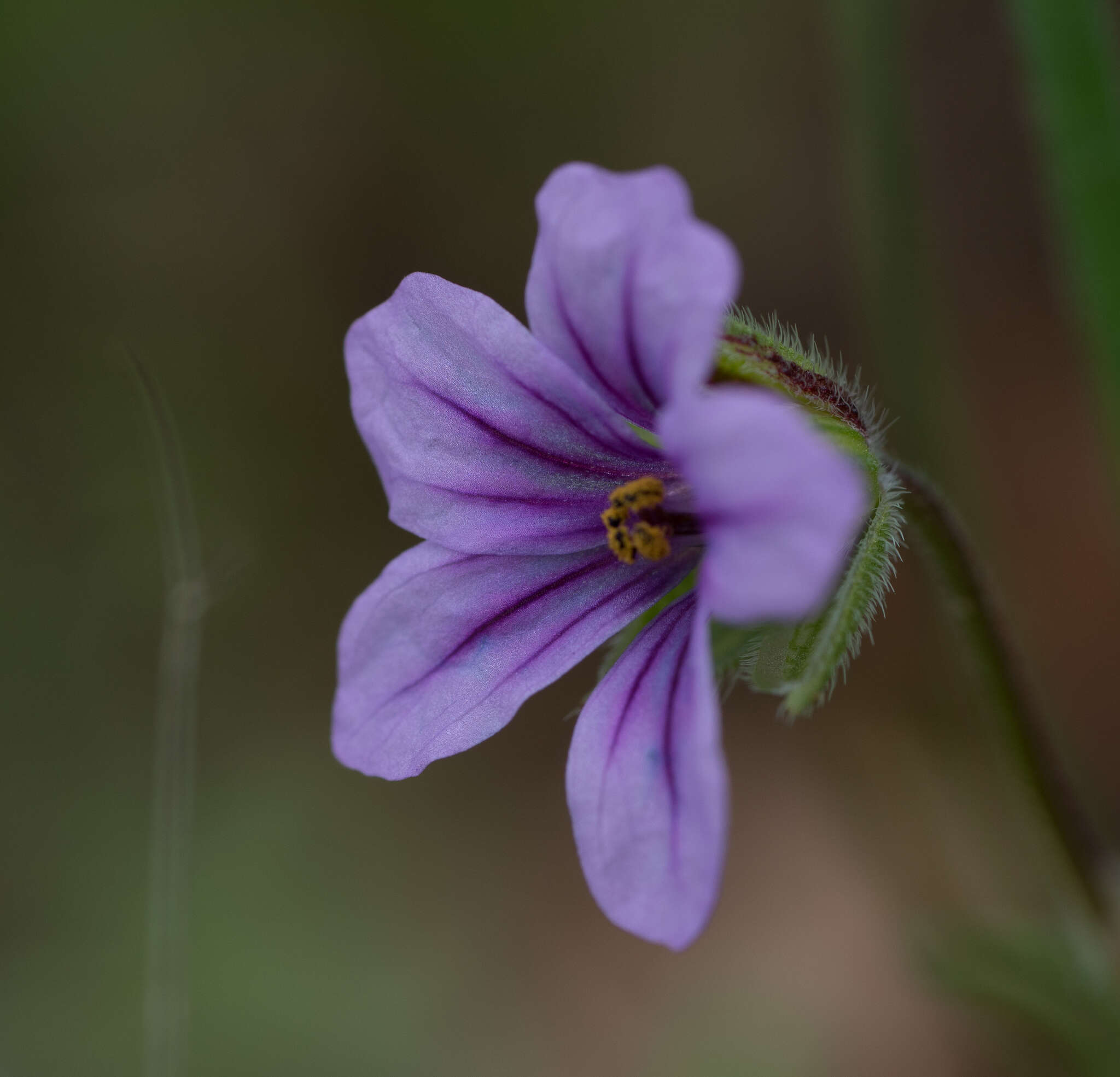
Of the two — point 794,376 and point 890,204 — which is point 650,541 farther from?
point 890,204

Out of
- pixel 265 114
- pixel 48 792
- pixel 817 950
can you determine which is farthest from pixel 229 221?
pixel 817 950

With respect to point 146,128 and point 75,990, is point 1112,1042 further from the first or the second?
point 146,128

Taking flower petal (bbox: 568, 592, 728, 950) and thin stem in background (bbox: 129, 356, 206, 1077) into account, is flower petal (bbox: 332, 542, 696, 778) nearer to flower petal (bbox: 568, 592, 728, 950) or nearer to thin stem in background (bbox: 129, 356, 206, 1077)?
flower petal (bbox: 568, 592, 728, 950)

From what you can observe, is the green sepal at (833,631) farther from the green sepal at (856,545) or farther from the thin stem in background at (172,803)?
the thin stem in background at (172,803)

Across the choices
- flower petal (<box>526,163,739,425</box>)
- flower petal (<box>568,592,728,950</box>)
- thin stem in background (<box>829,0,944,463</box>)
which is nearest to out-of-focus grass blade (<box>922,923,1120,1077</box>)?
thin stem in background (<box>829,0,944,463</box>)

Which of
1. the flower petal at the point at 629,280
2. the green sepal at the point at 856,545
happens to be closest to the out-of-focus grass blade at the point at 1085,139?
the green sepal at the point at 856,545

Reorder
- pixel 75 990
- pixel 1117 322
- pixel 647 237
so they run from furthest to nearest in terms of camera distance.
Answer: pixel 75 990 → pixel 1117 322 → pixel 647 237
